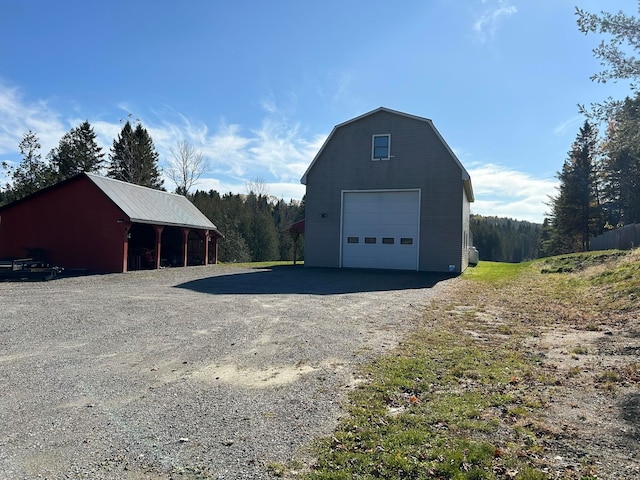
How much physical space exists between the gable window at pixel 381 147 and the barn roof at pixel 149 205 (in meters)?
10.5

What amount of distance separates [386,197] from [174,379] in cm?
1641

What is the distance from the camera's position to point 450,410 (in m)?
3.78

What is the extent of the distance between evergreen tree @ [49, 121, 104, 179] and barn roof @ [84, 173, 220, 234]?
78.7 ft

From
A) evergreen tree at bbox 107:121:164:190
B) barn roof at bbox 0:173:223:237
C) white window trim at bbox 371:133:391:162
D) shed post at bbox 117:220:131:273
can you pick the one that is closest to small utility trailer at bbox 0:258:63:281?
shed post at bbox 117:220:131:273

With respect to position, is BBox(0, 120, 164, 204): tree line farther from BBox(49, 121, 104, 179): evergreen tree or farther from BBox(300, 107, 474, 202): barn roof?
BBox(300, 107, 474, 202): barn roof

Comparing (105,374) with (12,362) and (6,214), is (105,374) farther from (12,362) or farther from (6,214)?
(6,214)

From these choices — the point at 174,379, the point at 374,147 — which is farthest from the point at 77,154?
the point at 174,379

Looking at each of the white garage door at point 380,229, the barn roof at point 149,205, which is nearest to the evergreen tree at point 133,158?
the barn roof at point 149,205

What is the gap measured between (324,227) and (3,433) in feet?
58.9

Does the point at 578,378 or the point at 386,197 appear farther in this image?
the point at 386,197

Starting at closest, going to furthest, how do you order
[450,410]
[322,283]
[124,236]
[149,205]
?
[450,410]
[322,283]
[124,236]
[149,205]

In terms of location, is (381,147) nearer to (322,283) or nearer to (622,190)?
(322,283)

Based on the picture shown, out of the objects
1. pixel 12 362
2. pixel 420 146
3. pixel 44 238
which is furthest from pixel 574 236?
pixel 12 362

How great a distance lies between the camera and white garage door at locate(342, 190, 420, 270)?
19.5 meters
